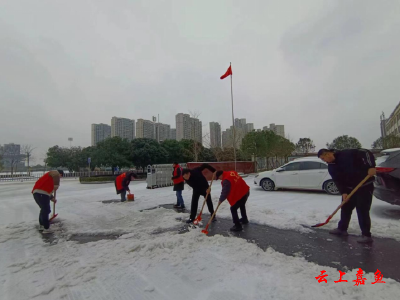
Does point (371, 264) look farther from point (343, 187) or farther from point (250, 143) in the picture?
point (250, 143)

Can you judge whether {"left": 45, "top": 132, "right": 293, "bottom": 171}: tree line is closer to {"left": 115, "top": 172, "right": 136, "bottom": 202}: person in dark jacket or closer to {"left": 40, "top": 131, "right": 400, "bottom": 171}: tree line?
{"left": 40, "top": 131, "right": 400, "bottom": 171}: tree line

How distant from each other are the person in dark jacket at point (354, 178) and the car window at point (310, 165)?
4571 mm

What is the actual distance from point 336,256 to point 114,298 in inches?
115

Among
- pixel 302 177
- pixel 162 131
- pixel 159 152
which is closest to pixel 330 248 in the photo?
pixel 302 177

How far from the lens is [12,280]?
268cm

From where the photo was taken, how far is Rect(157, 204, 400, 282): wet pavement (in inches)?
110

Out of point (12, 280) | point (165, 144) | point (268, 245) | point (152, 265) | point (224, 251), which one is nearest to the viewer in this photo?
point (12, 280)

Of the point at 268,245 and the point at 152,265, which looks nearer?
the point at 152,265

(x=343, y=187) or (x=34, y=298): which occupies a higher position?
(x=343, y=187)

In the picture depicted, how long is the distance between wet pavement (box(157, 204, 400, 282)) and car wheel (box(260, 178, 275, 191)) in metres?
5.09

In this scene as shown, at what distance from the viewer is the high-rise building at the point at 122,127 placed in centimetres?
4753

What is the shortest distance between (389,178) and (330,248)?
7.80 feet

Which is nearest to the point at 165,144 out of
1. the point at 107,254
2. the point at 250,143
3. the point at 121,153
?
the point at 121,153

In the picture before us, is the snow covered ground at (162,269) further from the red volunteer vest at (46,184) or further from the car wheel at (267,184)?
the car wheel at (267,184)
